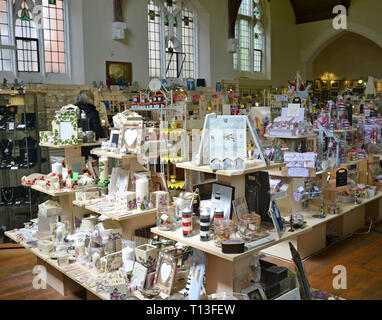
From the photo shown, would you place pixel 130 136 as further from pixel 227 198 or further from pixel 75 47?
pixel 75 47

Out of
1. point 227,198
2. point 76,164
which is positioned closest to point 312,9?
point 76,164

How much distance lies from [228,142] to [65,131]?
2318mm

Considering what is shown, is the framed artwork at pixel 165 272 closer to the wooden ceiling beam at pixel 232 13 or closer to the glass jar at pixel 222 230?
the glass jar at pixel 222 230

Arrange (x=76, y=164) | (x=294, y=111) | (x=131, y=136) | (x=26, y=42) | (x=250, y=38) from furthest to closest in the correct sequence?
(x=250, y=38) < (x=26, y=42) < (x=294, y=111) < (x=76, y=164) < (x=131, y=136)

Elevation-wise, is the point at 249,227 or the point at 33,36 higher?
the point at 33,36

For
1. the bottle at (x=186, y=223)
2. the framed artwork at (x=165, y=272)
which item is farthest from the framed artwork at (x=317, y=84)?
the bottle at (x=186, y=223)

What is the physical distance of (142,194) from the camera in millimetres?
3783

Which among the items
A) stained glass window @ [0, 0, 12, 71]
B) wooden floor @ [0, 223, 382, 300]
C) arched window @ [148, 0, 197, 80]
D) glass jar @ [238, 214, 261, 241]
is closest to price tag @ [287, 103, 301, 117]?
wooden floor @ [0, 223, 382, 300]

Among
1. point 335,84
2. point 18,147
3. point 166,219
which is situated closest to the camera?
point 166,219

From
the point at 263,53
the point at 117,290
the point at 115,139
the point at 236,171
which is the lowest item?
the point at 117,290

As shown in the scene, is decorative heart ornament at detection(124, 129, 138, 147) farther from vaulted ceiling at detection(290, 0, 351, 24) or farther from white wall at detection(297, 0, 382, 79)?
vaulted ceiling at detection(290, 0, 351, 24)

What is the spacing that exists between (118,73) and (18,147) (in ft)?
13.6

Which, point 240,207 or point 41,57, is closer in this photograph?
point 240,207
